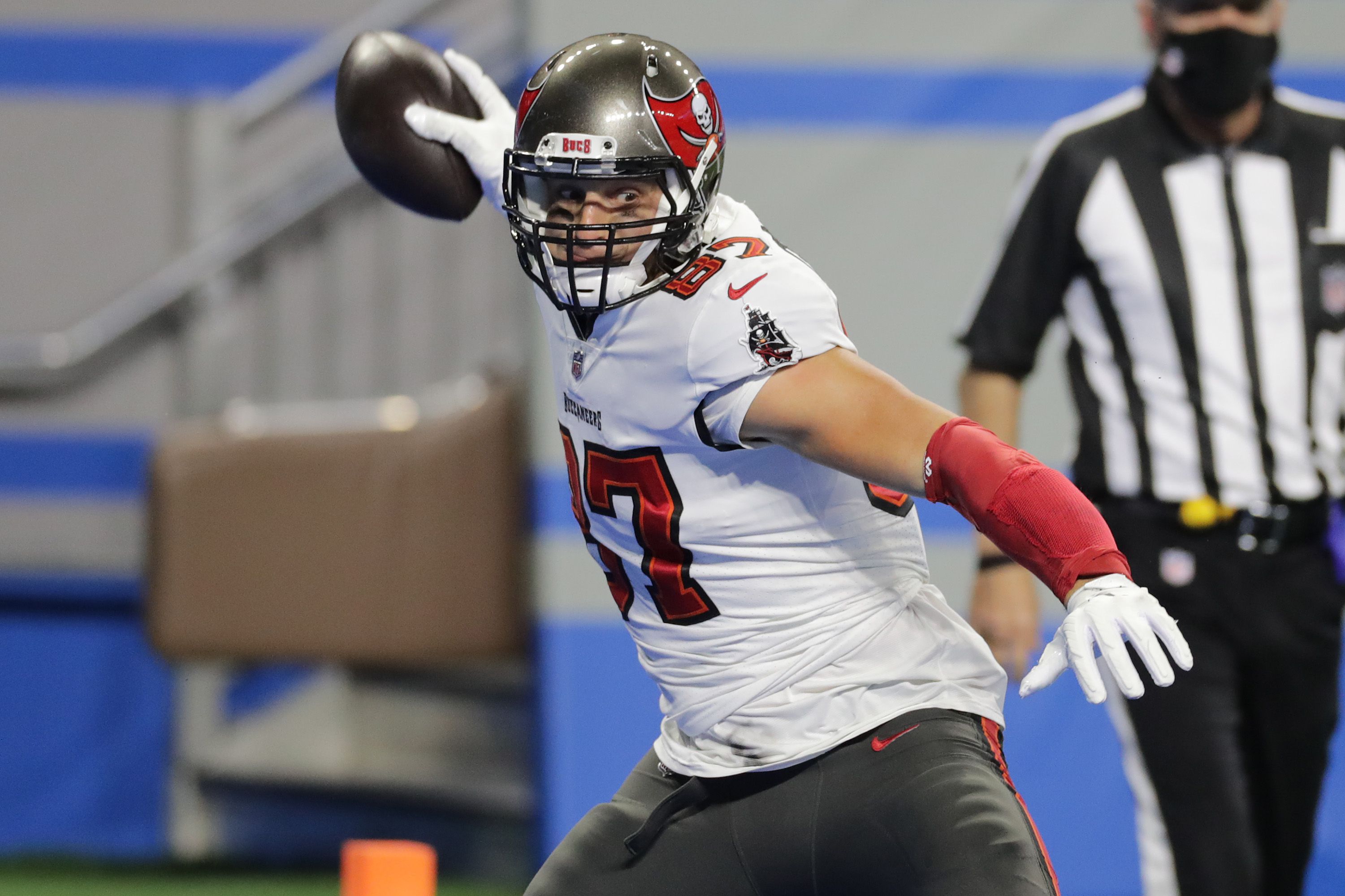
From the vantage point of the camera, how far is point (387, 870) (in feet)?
6.08

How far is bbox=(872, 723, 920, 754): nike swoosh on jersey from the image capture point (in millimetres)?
1884

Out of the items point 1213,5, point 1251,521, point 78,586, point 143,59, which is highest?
point 143,59

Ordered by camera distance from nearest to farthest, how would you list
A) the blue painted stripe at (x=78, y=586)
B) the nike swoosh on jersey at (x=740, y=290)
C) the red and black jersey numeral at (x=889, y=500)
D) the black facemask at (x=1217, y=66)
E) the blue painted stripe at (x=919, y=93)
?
the nike swoosh on jersey at (x=740, y=290), the red and black jersey numeral at (x=889, y=500), the black facemask at (x=1217, y=66), the blue painted stripe at (x=919, y=93), the blue painted stripe at (x=78, y=586)

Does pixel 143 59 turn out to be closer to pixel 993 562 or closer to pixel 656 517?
pixel 993 562

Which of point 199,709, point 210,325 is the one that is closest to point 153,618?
point 199,709

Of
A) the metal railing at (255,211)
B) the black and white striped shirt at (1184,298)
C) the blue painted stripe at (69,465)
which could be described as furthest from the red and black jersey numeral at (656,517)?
the blue painted stripe at (69,465)

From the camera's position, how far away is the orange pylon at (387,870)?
1.86 metres

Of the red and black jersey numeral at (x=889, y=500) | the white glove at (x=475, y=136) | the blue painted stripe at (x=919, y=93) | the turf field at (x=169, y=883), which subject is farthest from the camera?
the turf field at (x=169, y=883)

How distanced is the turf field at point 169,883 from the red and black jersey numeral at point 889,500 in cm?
266

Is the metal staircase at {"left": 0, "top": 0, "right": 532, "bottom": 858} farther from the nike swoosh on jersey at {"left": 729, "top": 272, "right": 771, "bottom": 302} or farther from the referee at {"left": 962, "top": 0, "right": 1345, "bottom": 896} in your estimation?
the nike swoosh on jersey at {"left": 729, "top": 272, "right": 771, "bottom": 302}

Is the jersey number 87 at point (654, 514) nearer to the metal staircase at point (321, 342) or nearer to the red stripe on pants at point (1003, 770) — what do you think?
the red stripe on pants at point (1003, 770)

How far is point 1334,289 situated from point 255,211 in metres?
3.23

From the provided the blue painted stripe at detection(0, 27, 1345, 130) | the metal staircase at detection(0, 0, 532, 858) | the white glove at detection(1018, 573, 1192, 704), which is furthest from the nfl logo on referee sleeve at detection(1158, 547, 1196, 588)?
the metal staircase at detection(0, 0, 532, 858)

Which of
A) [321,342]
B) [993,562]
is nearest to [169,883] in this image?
[321,342]
